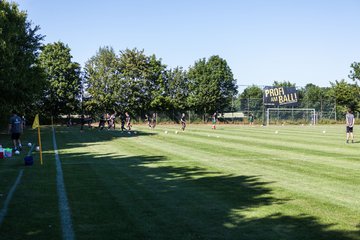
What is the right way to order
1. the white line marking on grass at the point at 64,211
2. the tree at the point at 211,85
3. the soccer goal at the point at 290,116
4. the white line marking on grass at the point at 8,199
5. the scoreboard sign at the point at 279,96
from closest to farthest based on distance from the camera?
the white line marking on grass at the point at 64,211
the white line marking on grass at the point at 8,199
the soccer goal at the point at 290,116
the scoreboard sign at the point at 279,96
the tree at the point at 211,85

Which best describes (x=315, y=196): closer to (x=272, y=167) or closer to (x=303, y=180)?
(x=303, y=180)

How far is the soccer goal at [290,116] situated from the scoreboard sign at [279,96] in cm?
104

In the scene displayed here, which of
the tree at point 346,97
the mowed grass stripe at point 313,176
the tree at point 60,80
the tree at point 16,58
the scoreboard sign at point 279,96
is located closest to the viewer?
the mowed grass stripe at point 313,176

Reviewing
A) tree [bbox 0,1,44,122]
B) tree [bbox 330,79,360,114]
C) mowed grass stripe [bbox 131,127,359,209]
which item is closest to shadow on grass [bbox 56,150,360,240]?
mowed grass stripe [bbox 131,127,359,209]

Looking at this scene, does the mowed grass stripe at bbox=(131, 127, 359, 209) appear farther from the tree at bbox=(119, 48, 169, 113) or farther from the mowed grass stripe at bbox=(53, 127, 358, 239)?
the tree at bbox=(119, 48, 169, 113)

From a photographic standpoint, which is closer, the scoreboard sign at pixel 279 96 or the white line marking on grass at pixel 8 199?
the white line marking on grass at pixel 8 199

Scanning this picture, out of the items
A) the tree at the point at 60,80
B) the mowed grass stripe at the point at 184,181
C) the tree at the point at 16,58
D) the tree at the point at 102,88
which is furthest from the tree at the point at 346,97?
the mowed grass stripe at the point at 184,181

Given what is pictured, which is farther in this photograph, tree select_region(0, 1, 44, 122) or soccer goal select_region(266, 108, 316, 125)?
soccer goal select_region(266, 108, 316, 125)

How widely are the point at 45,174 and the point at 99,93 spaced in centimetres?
5866

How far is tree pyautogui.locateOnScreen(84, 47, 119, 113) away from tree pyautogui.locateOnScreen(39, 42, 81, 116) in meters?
2.20

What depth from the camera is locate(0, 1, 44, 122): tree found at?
27.2m

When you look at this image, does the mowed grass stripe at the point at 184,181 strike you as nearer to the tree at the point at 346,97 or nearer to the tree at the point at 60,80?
the tree at the point at 60,80

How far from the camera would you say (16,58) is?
29.8 meters

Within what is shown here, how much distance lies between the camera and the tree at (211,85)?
2820 inches
